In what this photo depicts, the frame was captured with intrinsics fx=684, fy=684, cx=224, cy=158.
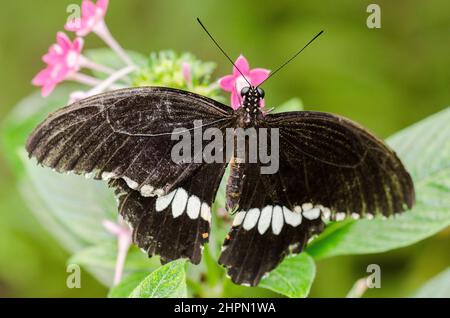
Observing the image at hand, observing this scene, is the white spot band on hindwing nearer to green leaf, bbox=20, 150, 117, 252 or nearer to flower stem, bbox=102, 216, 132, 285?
flower stem, bbox=102, 216, 132, 285

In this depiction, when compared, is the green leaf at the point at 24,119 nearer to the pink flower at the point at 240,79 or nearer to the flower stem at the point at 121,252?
the flower stem at the point at 121,252

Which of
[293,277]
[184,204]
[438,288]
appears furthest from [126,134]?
[438,288]

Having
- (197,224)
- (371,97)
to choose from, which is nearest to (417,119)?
(371,97)

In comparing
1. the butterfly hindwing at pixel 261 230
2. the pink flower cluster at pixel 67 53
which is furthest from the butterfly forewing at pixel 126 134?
the pink flower cluster at pixel 67 53

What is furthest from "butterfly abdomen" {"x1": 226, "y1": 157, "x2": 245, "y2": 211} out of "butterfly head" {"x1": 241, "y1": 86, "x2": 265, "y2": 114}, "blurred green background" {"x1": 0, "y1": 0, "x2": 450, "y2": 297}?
"blurred green background" {"x1": 0, "y1": 0, "x2": 450, "y2": 297}

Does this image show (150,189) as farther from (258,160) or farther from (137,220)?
(258,160)

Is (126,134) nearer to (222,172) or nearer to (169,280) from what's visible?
(222,172)
